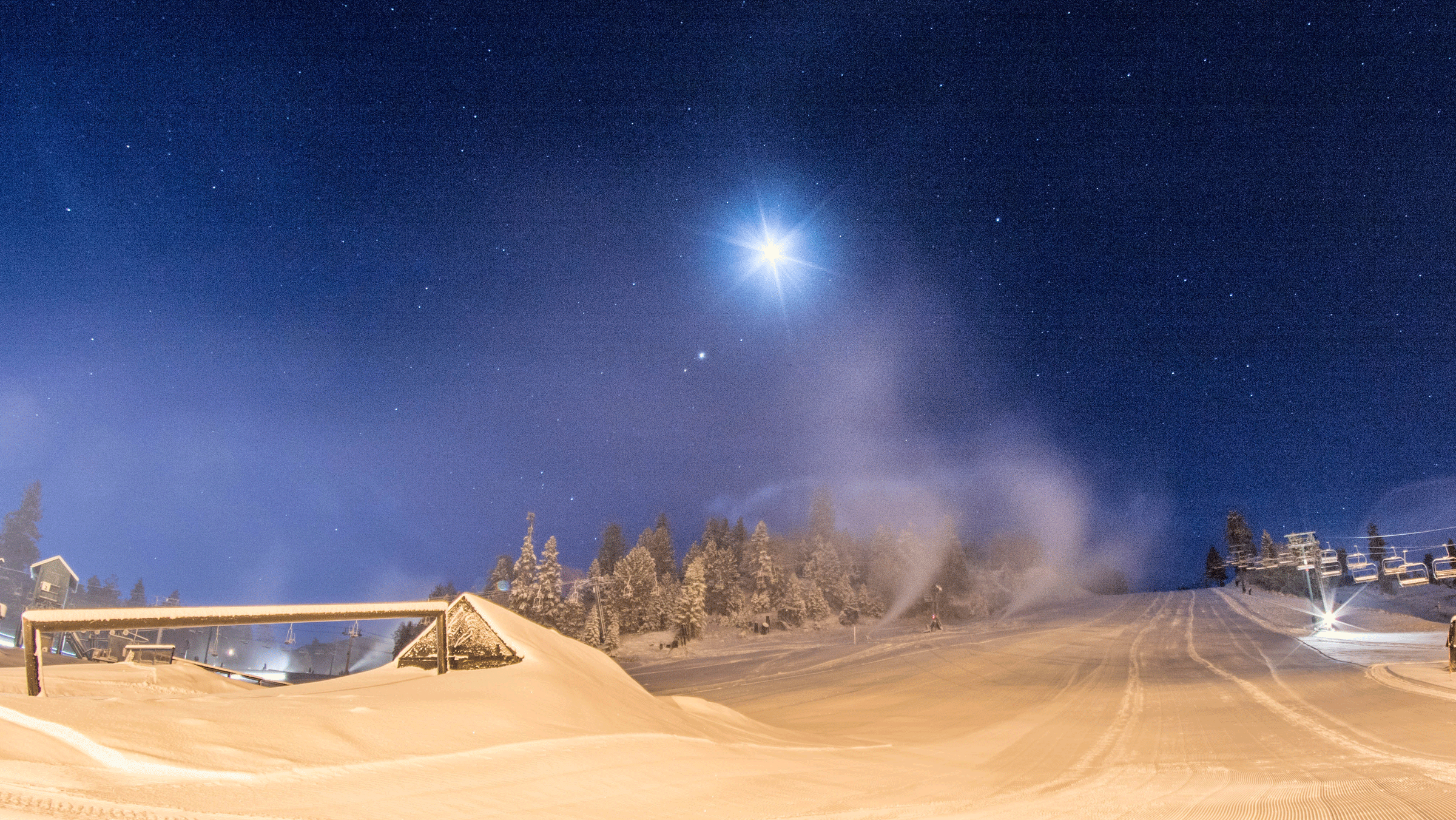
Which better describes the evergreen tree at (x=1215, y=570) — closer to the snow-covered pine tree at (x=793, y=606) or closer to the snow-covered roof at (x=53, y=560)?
the snow-covered pine tree at (x=793, y=606)

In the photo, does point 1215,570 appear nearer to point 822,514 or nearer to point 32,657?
point 822,514

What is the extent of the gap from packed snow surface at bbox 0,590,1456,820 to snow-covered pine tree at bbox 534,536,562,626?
3110 cm

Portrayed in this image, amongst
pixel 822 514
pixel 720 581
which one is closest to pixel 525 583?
pixel 720 581

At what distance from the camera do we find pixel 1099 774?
28.7 ft

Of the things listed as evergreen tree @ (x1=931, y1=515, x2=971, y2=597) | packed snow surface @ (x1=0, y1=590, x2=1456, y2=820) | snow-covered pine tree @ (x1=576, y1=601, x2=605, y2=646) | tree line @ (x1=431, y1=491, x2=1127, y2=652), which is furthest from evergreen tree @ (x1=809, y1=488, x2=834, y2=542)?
packed snow surface @ (x1=0, y1=590, x2=1456, y2=820)

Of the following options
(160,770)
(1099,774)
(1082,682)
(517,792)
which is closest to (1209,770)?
(1099,774)

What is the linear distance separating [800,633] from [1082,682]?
1614 inches

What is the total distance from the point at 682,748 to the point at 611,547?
73691mm

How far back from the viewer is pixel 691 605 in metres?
52.8

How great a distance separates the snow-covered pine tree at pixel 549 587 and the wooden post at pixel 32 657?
41.7 metres

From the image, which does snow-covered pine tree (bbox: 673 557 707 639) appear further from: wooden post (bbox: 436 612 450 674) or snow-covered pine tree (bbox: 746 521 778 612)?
wooden post (bbox: 436 612 450 674)

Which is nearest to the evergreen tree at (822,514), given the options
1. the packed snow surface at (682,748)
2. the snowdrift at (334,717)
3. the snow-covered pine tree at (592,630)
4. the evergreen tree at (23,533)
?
the snow-covered pine tree at (592,630)

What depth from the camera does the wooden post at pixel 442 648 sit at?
8.91 metres

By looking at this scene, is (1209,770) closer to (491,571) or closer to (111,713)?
(111,713)
